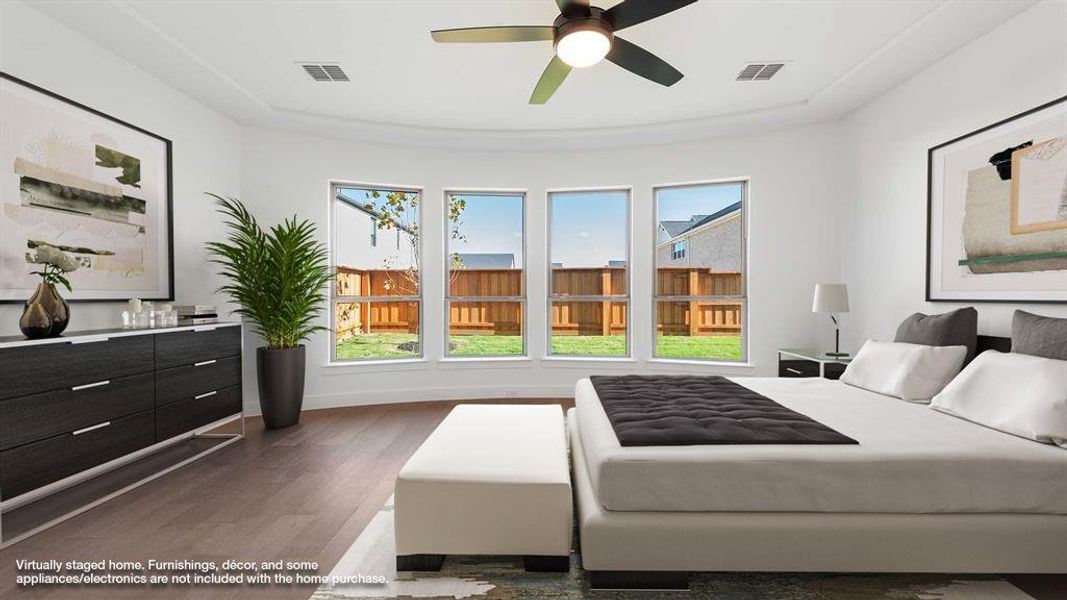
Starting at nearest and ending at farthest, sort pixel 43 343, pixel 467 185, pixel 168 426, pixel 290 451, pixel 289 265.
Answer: pixel 43 343 → pixel 168 426 → pixel 290 451 → pixel 289 265 → pixel 467 185

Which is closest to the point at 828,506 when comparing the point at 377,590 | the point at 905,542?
the point at 905,542

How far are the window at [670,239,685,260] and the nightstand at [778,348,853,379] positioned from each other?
1457 millimetres

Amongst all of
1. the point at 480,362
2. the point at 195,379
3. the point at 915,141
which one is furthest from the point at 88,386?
the point at 915,141

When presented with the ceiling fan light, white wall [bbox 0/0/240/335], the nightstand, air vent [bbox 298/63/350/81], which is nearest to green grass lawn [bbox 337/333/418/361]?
white wall [bbox 0/0/240/335]

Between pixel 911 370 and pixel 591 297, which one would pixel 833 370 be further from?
pixel 591 297

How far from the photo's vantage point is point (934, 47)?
10.7 feet

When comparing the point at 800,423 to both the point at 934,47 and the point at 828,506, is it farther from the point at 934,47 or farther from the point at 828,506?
the point at 934,47

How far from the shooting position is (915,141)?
3.65 metres

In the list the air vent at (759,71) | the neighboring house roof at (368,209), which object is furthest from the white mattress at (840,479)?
the neighboring house roof at (368,209)

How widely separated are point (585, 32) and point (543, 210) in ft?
10.4

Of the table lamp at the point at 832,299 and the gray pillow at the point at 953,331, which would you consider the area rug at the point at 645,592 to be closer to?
the gray pillow at the point at 953,331

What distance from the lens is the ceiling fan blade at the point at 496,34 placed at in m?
2.43

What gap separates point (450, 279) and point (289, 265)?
187cm

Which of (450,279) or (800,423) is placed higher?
(450,279)
